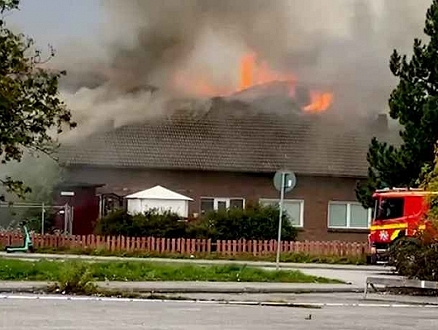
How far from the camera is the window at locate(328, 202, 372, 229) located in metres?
49.4

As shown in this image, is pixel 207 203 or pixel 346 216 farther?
pixel 346 216

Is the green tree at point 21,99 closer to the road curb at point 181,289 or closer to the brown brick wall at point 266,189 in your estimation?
the road curb at point 181,289

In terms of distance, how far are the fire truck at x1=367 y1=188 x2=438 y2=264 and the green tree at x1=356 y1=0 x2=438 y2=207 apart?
8.90 ft

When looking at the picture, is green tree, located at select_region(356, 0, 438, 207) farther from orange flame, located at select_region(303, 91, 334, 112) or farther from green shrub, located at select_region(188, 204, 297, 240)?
orange flame, located at select_region(303, 91, 334, 112)

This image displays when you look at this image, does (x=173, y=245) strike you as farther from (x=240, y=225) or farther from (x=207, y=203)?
(x=207, y=203)

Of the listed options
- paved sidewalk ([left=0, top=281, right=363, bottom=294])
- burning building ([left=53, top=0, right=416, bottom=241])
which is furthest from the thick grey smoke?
paved sidewalk ([left=0, top=281, right=363, bottom=294])

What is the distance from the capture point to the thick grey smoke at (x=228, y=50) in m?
33.4

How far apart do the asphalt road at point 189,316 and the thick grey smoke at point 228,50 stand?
49.6 feet

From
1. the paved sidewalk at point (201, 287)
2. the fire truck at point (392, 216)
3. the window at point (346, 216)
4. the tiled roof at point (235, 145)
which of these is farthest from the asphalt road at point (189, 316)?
the window at point (346, 216)

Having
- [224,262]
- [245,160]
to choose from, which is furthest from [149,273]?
[245,160]

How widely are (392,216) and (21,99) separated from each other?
1283 centimetres

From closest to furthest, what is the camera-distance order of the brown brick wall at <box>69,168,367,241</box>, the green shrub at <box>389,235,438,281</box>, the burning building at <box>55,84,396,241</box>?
the green shrub at <box>389,235,438,281</box> → the burning building at <box>55,84,396,241</box> → the brown brick wall at <box>69,168,367,241</box>

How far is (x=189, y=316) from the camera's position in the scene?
54.5ft

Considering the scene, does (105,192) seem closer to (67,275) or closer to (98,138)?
(98,138)
